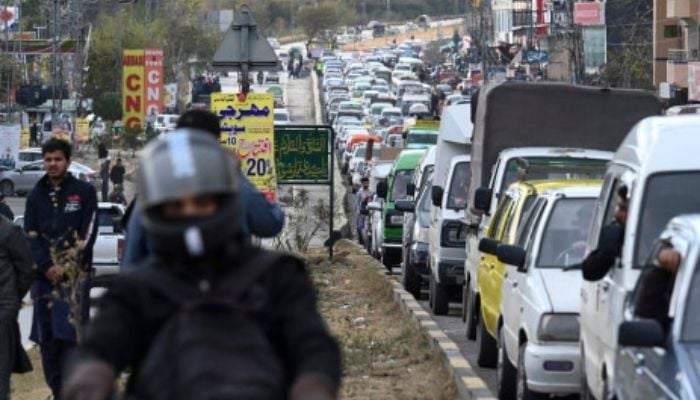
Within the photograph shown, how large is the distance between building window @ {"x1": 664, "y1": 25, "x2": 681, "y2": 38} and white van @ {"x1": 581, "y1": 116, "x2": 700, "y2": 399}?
5697cm

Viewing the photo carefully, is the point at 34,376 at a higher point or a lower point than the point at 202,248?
lower

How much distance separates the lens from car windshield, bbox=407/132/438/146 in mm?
45688

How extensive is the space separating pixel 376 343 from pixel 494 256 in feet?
9.50

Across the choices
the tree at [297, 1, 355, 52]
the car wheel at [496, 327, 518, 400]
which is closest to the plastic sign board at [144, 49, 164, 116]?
the car wheel at [496, 327, 518, 400]

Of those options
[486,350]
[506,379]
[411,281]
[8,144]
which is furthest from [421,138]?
[506,379]

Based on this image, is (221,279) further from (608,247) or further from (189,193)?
(608,247)

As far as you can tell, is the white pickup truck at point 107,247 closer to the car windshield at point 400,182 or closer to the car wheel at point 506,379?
the car windshield at point 400,182

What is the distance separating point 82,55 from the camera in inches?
3137

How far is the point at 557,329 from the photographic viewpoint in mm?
11570

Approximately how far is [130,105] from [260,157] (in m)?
15.4

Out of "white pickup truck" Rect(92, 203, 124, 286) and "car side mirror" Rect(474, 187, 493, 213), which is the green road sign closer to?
"white pickup truck" Rect(92, 203, 124, 286)

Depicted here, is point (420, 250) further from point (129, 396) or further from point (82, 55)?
point (82, 55)

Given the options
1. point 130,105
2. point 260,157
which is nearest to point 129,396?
point 260,157

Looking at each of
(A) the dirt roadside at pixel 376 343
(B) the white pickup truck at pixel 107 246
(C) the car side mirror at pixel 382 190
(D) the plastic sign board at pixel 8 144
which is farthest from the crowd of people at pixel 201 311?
(D) the plastic sign board at pixel 8 144
